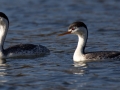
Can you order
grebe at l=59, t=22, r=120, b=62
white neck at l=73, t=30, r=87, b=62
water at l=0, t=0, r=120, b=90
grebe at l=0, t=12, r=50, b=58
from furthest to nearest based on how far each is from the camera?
grebe at l=0, t=12, r=50, b=58 < white neck at l=73, t=30, r=87, b=62 < grebe at l=59, t=22, r=120, b=62 < water at l=0, t=0, r=120, b=90

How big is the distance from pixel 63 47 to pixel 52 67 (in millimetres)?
3482

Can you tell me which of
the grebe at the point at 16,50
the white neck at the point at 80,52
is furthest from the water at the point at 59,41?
the grebe at the point at 16,50

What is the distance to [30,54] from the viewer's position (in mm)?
19203

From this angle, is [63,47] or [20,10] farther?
[20,10]

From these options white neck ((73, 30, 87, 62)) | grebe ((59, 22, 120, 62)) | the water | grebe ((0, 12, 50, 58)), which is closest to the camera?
the water

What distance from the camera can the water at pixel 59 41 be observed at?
48.4 ft

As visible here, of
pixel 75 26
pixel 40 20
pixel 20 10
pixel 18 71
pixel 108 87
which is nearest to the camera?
pixel 108 87

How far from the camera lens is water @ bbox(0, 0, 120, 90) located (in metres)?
14.7

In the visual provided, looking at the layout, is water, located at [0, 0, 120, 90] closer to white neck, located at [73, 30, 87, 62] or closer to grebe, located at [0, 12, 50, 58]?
white neck, located at [73, 30, 87, 62]

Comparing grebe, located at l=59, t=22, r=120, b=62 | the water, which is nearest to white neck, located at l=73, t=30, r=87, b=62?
grebe, located at l=59, t=22, r=120, b=62

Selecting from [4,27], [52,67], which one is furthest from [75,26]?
[4,27]

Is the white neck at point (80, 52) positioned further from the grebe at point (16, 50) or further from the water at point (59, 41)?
the grebe at point (16, 50)

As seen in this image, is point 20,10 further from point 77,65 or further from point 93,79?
point 93,79

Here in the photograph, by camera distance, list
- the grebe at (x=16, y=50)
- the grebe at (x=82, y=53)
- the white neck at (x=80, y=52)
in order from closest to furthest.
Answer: the grebe at (x=82, y=53) < the white neck at (x=80, y=52) < the grebe at (x=16, y=50)
